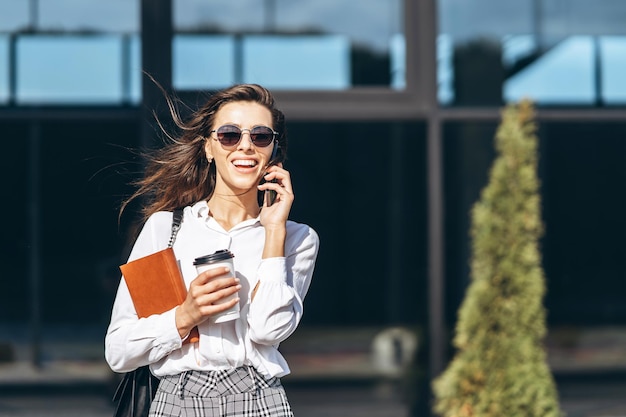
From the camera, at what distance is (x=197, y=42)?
5574 mm

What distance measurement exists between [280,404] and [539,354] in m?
3.06

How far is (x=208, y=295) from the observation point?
2.10 meters

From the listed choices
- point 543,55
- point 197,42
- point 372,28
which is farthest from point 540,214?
point 197,42

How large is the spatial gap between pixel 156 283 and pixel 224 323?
7.2 inches

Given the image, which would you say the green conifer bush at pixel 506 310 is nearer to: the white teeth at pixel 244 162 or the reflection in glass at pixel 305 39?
the reflection in glass at pixel 305 39

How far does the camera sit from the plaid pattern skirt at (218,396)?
222 centimetres

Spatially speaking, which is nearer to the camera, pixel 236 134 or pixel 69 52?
pixel 236 134

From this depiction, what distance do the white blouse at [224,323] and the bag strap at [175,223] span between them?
11 mm

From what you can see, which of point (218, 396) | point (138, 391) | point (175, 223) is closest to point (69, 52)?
point (175, 223)

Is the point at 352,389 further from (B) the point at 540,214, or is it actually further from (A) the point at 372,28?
(A) the point at 372,28

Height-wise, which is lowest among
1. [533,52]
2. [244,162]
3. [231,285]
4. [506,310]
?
[506,310]

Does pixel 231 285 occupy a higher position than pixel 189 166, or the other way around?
pixel 189 166

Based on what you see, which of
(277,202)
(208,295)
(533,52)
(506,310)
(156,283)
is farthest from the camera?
(533,52)

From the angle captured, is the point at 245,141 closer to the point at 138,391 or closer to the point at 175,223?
the point at 175,223
